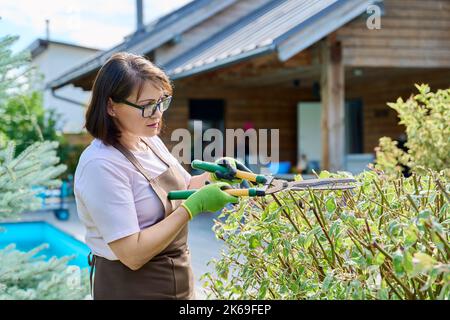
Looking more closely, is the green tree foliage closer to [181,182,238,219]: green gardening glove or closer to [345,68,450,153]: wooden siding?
[181,182,238,219]: green gardening glove

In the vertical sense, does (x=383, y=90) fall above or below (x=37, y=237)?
above

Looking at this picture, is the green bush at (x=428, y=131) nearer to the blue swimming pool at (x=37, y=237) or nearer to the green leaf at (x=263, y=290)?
the green leaf at (x=263, y=290)

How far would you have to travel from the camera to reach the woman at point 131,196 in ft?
6.95

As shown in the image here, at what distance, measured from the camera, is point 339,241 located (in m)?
2.20

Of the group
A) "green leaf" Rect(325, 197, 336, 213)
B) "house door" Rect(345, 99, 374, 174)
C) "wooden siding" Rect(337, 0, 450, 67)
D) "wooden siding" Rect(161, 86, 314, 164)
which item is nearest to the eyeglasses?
"green leaf" Rect(325, 197, 336, 213)

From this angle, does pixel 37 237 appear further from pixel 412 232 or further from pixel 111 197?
pixel 412 232

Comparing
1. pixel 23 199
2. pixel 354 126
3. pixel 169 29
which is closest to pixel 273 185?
pixel 23 199

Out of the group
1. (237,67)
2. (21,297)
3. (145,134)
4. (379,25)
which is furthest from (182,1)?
(145,134)

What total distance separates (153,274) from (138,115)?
1.78 ft

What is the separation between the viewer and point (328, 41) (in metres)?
10.2

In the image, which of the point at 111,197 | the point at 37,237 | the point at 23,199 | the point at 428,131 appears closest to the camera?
the point at 111,197

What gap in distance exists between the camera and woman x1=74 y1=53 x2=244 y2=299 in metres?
2.12

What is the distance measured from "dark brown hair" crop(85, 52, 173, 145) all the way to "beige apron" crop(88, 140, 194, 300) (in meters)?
0.07

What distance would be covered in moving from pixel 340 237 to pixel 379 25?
898cm
